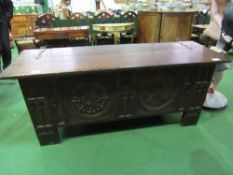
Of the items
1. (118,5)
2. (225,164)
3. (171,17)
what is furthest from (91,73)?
(118,5)

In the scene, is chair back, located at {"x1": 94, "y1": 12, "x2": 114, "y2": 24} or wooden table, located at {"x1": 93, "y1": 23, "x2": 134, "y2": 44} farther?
chair back, located at {"x1": 94, "y1": 12, "x2": 114, "y2": 24}

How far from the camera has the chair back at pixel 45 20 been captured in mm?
3963

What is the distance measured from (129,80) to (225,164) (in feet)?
3.29

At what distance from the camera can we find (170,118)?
2053 mm

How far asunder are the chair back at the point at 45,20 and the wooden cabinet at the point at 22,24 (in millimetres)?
1940

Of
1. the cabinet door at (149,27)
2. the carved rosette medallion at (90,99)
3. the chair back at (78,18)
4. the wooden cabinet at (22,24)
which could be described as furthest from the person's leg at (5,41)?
the wooden cabinet at (22,24)

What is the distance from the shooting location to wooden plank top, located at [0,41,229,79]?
1.38 meters

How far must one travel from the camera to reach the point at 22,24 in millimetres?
5797

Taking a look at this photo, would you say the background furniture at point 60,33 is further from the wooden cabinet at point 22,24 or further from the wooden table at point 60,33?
the wooden cabinet at point 22,24

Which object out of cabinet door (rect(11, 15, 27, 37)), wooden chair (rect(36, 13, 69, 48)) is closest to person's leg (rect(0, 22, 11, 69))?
wooden chair (rect(36, 13, 69, 48))

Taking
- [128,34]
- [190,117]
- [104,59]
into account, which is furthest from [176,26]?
[104,59]

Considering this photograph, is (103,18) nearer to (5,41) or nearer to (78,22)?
(78,22)

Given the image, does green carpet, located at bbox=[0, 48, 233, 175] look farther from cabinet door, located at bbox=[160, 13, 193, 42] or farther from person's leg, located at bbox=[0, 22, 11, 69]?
cabinet door, located at bbox=[160, 13, 193, 42]

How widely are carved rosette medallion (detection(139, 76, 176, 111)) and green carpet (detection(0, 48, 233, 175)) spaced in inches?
12.1
